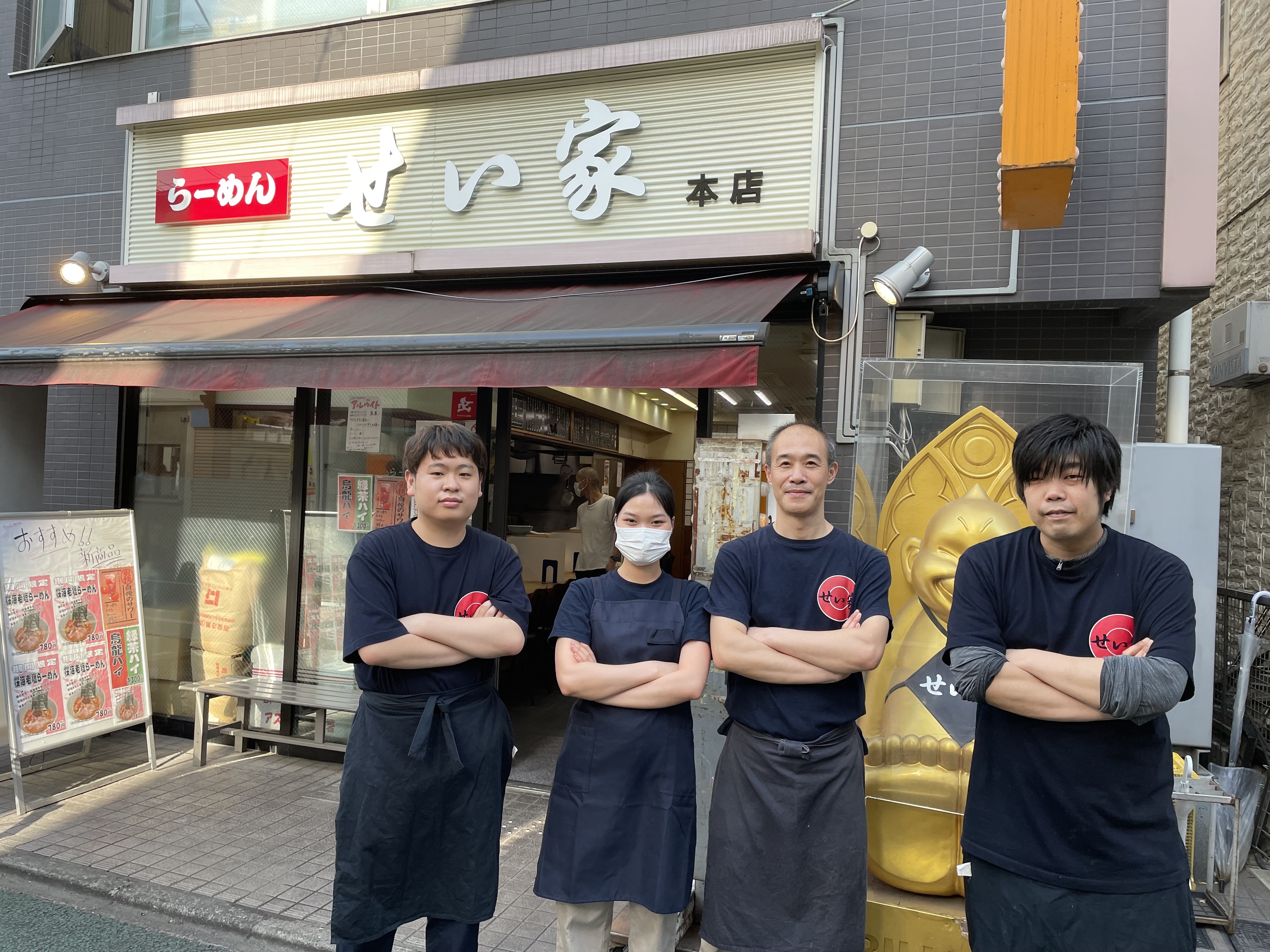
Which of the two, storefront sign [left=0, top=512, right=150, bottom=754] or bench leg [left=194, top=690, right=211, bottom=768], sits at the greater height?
storefront sign [left=0, top=512, right=150, bottom=754]

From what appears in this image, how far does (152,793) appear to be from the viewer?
16.5ft

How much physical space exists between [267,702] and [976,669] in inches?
202

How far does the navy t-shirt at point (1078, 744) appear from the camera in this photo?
6.79ft

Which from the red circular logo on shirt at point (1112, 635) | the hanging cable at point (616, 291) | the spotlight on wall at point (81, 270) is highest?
the spotlight on wall at point (81, 270)

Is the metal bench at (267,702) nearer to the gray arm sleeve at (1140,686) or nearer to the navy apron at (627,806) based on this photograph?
the navy apron at (627,806)

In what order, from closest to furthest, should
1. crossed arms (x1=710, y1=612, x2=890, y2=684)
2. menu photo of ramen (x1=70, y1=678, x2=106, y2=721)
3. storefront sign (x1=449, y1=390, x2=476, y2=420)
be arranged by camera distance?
crossed arms (x1=710, y1=612, x2=890, y2=684), menu photo of ramen (x1=70, y1=678, x2=106, y2=721), storefront sign (x1=449, y1=390, x2=476, y2=420)

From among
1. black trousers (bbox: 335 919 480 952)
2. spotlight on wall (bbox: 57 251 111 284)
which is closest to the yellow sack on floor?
spotlight on wall (bbox: 57 251 111 284)

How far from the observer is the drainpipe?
5.12 metres

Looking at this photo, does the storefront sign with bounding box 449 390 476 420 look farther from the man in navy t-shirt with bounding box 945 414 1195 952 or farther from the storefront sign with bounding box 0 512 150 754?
the man in navy t-shirt with bounding box 945 414 1195 952

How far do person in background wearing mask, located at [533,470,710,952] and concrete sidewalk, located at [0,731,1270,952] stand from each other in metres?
1.10

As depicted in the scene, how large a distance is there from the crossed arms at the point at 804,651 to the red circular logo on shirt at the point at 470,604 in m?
0.81

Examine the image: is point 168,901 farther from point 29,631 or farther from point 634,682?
point 634,682

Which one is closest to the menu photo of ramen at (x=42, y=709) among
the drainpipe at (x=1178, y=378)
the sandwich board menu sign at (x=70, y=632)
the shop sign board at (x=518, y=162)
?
the sandwich board menu sign at (x=70, y=632)

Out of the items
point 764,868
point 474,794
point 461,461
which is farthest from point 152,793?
point 764,868
